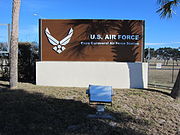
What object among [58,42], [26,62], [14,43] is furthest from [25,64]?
[14,43]

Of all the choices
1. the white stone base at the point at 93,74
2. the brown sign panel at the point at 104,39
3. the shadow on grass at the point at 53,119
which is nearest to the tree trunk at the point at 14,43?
the white stone base at the point at 93,74

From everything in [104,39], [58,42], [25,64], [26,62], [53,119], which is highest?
[104,39]

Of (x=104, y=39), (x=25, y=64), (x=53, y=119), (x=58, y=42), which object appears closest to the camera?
(x=53, y=119)

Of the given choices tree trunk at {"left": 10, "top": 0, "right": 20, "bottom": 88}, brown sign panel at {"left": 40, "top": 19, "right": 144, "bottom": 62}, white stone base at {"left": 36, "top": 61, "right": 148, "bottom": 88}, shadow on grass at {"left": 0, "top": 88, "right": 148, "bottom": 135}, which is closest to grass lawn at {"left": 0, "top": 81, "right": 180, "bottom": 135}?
shadow on grass at {"left": 0, "top": 88, "right": 148, "bottom": 135}

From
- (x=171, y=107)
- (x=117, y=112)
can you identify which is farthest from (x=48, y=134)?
(x=171, y=107)

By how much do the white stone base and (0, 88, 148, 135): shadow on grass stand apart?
2.92m

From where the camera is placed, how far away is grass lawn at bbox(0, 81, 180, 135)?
418cm

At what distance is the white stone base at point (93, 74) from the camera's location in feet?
29.2

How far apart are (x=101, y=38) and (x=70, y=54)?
1688 mm

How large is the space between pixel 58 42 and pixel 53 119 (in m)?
5.50

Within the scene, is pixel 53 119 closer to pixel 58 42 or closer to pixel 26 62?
pixel 58 42

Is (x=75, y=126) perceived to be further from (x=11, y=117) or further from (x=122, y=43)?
(x=122, y=43)

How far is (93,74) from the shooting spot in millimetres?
8984

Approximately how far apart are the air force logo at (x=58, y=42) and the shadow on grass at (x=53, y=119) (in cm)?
389
